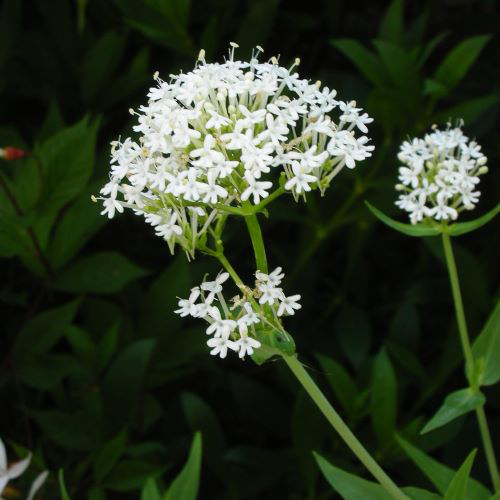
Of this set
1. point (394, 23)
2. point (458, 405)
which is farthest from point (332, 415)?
point (394, 23)

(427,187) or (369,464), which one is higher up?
(427,187)

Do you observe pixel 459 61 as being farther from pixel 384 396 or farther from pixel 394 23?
pixel 384 396

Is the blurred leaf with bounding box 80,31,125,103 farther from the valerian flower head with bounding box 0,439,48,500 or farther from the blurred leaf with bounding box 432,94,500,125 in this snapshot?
the valerian flower head with bounding box 0,439,48,500

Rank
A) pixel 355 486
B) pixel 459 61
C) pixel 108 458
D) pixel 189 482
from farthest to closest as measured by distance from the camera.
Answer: pixel 459 61 → pixel 108 458 → pixel 189 482 → pixel 355 486

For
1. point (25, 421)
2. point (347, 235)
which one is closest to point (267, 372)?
point (347, 235)

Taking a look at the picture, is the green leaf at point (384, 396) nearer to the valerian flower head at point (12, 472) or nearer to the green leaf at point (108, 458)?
the green leaf at point (108, 458)

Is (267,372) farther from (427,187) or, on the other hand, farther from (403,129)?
(427,187)
